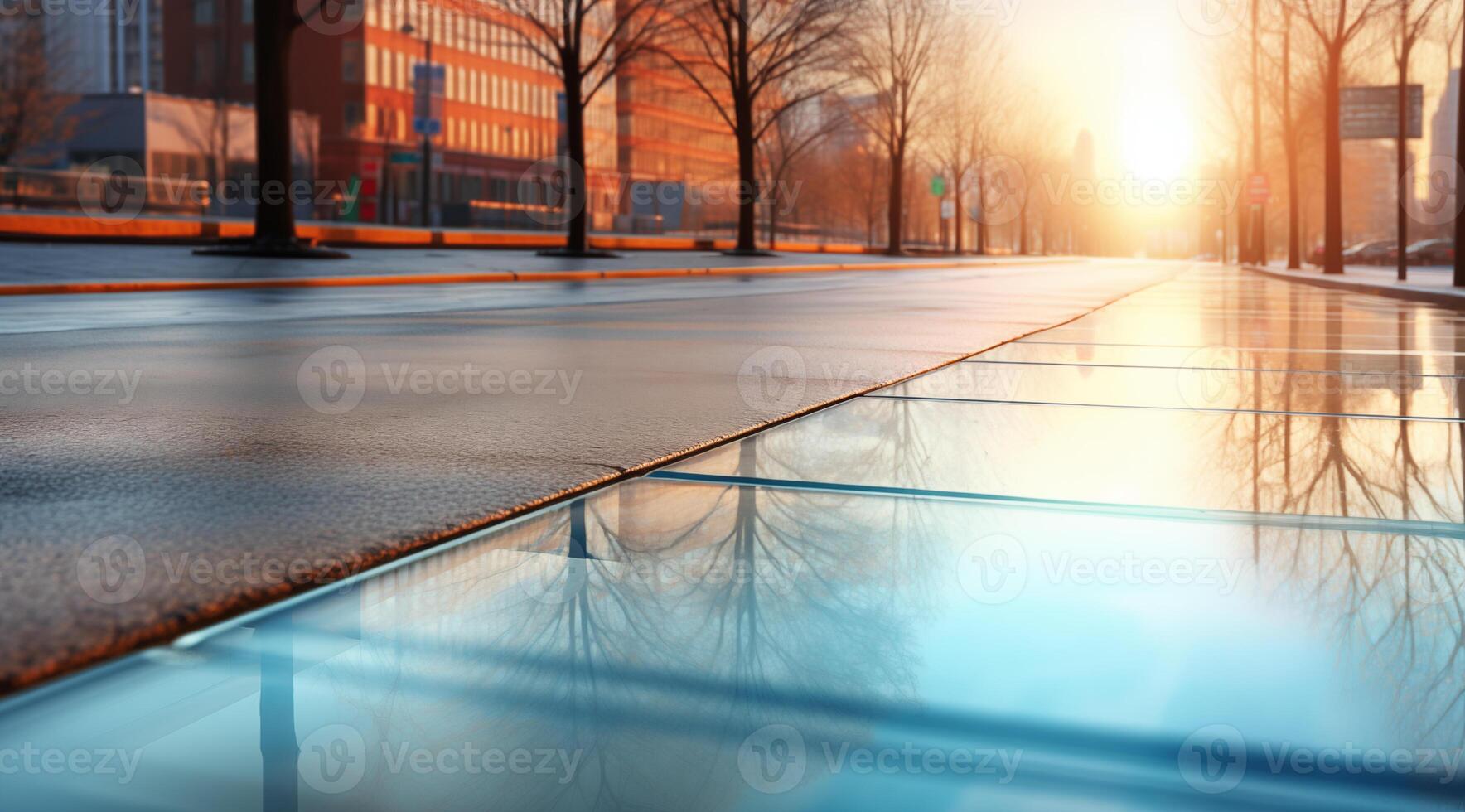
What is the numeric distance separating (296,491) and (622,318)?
28.5ft

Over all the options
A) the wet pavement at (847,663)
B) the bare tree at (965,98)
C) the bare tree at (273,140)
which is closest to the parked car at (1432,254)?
the bare tree at (965,98)

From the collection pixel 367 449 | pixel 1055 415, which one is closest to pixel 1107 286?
pixel 1055 415

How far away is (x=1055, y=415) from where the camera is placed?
5.62m

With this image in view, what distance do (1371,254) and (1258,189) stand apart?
15.5 meters

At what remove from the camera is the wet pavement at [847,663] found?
1725 millimetres

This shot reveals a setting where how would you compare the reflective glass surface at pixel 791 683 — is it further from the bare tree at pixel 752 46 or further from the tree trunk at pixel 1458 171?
the bare tree at pixel 752 46

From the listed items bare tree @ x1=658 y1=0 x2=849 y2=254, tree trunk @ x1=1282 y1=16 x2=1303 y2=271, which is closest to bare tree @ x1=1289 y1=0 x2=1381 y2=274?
tree trunk @ x1=1282 y1=16 x2=1303 y2=271

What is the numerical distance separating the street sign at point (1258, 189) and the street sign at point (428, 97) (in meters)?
31.1

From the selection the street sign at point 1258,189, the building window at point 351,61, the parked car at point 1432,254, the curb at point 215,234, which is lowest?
the curb at point 215,234

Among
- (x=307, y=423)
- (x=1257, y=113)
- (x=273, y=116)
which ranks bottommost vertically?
(x=307, y=423)

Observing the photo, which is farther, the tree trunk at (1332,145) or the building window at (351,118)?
the building window at (351,118)

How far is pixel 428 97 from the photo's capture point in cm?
4575

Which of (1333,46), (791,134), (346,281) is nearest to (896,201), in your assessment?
(791,134)

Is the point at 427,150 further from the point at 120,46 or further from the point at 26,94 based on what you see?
the point at 120,46
